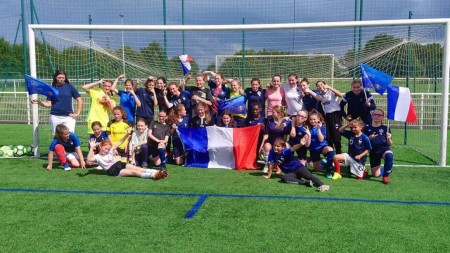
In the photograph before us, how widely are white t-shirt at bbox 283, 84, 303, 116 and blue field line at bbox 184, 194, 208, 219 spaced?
2.92 meters

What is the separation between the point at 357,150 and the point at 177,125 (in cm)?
354

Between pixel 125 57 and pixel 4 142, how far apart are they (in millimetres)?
4236

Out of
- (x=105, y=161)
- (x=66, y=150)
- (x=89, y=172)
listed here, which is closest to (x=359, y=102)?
(x=105, y=161)

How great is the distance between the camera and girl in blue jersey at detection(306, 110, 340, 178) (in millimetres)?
7000

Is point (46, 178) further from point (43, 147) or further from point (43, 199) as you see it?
point (43, 147)

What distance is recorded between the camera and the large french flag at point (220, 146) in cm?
766

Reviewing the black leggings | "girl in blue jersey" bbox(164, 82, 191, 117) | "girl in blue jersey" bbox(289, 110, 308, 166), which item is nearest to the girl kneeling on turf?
"girl in blue jersey" bbox(164, 82, 191, 117)

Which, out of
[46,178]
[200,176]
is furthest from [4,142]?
[200,176]

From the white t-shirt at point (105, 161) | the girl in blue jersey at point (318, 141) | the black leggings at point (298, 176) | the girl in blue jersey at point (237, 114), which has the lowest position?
the black leggings at point (298, 176)

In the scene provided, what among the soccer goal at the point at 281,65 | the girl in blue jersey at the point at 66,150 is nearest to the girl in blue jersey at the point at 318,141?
the soccer goal at the point at 281,65

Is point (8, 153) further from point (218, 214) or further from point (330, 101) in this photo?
point (330, 101)

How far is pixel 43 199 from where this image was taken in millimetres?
5375

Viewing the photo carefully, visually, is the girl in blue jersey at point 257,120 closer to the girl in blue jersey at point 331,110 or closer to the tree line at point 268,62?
the girl in blue jersey at point 331,110

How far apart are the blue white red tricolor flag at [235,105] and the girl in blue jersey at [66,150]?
298 centimetres
